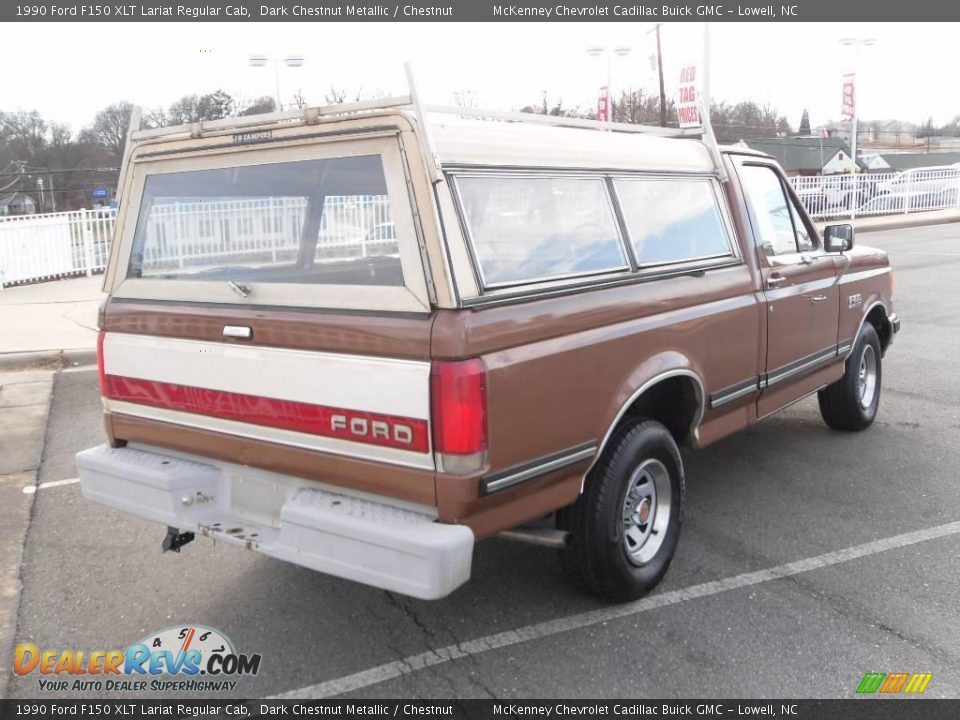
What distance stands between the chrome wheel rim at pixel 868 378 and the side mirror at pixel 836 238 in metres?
1.06

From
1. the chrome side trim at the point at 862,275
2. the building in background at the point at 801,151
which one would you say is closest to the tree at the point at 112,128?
the chrome side trim at the point at 862,275

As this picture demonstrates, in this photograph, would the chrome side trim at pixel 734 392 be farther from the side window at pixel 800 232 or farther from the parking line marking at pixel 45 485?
the parking line marking at pixel 45 485

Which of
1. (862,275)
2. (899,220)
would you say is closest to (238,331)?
(862,275)

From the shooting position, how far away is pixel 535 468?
Result: 3002 mm

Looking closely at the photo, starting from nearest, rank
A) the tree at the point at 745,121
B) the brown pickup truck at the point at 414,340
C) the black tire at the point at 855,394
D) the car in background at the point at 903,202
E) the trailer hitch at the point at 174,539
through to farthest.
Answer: the brown pickup truck at the point at 414,340 < the trailer hitch at the point at 174,539 < the black tire at the point at 855,394 < the car in background at the point at 903,202 < the tree at the point at 745,121

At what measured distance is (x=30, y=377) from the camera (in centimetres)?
820

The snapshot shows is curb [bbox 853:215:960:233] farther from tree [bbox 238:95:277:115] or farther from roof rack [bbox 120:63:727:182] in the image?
tree [bbox 238:95:277:115]

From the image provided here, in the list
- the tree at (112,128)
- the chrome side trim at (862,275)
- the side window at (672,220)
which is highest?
the tree at (112,128)

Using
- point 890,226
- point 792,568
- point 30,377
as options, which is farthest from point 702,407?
point 890,226

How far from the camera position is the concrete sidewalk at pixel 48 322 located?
8945 millimetres

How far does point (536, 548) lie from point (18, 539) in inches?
110

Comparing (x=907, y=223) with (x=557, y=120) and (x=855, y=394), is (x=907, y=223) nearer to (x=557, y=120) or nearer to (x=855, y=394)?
(x=855, y=394)

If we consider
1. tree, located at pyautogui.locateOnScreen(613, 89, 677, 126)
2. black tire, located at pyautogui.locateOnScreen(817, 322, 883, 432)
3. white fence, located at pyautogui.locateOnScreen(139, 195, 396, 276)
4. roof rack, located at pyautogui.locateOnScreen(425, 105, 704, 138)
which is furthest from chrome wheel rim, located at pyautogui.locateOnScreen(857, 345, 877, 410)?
tree, located at pyautogui.locateOnScreen(613, 89, 677, 126)

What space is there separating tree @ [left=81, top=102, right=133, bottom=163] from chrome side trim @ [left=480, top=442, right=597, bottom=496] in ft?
17.6
